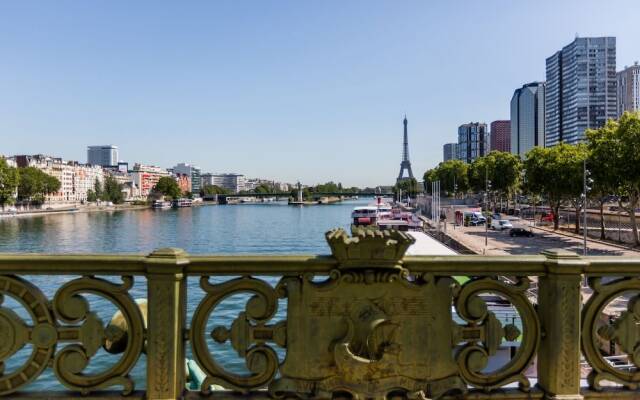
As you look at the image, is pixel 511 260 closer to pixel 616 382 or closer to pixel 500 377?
pixel 500 377

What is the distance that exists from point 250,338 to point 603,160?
41309mm

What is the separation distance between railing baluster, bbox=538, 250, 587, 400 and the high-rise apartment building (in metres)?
193

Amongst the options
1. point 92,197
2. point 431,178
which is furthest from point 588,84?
point 92,197

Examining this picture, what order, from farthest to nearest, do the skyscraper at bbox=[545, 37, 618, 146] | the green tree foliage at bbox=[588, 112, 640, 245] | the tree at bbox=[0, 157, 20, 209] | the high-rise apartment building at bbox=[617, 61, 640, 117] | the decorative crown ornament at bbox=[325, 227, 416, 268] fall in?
1. the high-rise apartment building at bbox=[617, 61, 640, 117]
2. the skyscraper at bbox=[545, 37, 618, 146]
3. the tree at bbox=[0, 157, 20, 209]
4. the green tree foliage at bbox=[588, 112, 640, 245]
5. the decorative crown ornament at bbox=[325, 227, 416, 268]

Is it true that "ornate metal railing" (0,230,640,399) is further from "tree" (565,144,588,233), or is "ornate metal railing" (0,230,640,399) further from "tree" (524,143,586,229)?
"tree" (524,143,586,229)

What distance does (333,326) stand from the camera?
10.4 ft

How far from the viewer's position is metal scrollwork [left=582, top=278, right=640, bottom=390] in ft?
10.6

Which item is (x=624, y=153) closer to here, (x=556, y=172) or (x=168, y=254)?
(x=556, y=172)

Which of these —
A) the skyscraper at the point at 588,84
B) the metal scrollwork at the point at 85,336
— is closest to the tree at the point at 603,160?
the metal scrollwork at the point at 85,336

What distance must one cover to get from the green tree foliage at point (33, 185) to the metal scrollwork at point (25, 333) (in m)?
137

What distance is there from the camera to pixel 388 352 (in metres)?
3.14

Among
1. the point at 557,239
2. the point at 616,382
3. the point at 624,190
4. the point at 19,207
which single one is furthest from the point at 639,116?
the point at 19,207

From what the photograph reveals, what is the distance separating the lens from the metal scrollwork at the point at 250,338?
3145mm

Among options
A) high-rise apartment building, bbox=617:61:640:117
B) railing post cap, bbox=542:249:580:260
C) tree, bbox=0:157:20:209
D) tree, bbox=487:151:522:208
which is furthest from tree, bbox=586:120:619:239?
high-rise apartment building, bbox=617:61:640:117
